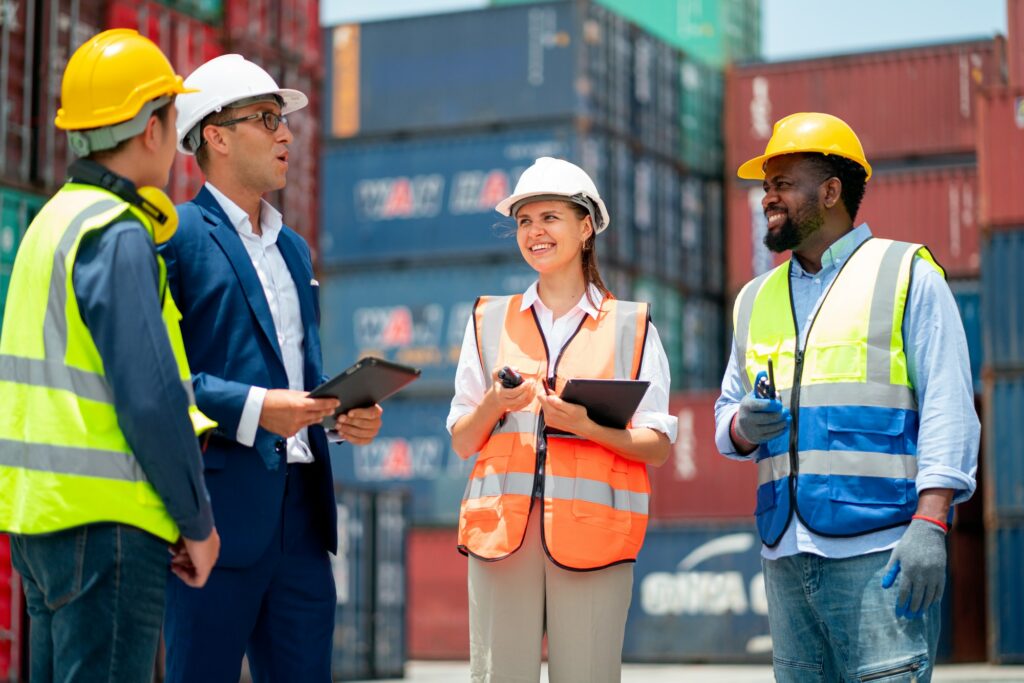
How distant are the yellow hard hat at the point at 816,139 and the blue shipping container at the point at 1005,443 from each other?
1716 centimetres

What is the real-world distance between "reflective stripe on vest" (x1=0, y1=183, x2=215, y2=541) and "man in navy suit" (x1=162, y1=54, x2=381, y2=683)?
0.63m

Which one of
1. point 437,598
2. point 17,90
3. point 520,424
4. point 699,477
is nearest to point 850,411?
point 520,424

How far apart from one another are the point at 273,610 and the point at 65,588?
0.99 meters

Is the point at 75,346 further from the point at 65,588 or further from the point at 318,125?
the point at 318,125

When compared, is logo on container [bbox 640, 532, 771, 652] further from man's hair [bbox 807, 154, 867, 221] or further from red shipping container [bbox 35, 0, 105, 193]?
man's hair [bbox 807, 154, 867, 221]

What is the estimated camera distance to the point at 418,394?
1035 inches

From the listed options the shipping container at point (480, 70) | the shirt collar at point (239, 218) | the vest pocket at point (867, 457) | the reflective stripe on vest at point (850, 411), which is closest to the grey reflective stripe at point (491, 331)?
the shirt collar at point (239, 218)

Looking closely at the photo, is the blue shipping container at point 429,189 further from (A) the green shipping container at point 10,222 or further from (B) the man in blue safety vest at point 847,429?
(B) the man in blue safety vest at point 847,429

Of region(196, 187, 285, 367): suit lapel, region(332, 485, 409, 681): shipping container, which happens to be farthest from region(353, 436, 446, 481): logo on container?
region(196, 187, 285, 367): suit lapel

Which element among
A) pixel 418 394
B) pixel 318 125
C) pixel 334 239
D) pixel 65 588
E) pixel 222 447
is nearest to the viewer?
pixel 65 588

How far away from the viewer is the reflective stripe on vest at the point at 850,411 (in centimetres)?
433

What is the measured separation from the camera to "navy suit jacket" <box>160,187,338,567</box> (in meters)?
4.25

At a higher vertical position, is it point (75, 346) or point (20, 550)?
point (75, 346)

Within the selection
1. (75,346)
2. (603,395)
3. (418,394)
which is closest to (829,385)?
(603,395)
